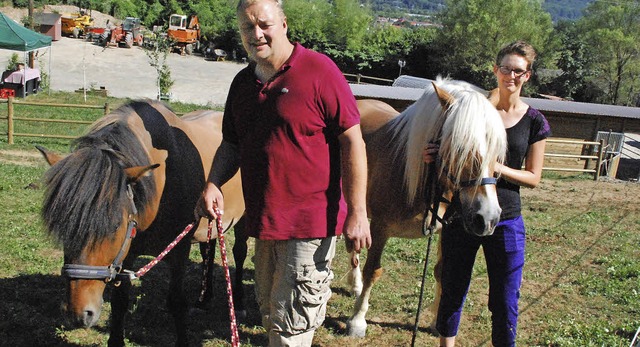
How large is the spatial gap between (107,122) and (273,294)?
5.18 feet

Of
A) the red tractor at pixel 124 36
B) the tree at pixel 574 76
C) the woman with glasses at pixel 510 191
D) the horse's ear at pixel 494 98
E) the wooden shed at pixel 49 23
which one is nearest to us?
the woman with glasses at pixel 510 191

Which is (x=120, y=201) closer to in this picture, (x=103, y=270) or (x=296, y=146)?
(x=103, y=270)

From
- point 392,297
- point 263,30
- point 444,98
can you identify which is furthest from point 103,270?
point 392,297

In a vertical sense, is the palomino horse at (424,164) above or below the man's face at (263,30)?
below

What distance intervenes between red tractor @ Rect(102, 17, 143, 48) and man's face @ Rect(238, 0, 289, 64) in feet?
136

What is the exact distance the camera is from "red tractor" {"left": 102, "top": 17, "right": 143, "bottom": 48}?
4028 cm

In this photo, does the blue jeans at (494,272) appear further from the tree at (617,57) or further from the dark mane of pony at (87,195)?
the tree at (617,57)

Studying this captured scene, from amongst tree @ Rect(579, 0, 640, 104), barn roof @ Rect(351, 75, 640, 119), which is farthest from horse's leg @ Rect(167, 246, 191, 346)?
tree @ Rect(579, 0, 640, 104)

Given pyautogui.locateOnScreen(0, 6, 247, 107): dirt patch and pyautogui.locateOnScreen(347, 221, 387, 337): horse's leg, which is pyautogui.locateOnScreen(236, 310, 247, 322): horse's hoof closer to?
pyautogui.locateOnScreen(347, 221, 387, 337): horse's leg

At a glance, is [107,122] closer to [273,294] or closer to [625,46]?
[273,294]

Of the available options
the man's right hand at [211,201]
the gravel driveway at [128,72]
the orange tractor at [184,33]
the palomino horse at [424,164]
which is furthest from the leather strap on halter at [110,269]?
the orange tractor at [184,33]

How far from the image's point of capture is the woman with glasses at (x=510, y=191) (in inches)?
118

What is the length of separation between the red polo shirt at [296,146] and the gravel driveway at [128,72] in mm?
21132

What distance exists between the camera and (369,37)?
48625mm
